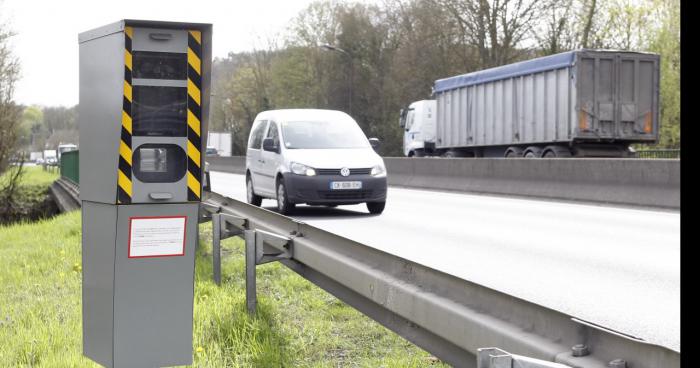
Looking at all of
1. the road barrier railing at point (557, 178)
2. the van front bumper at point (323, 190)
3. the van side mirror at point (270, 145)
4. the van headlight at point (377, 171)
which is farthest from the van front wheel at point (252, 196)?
the road barrier railing at point (557, 178)

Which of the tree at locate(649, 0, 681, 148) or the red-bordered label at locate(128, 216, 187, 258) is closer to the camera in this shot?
the red-bordered label at locate(128, 216, 187, 258)

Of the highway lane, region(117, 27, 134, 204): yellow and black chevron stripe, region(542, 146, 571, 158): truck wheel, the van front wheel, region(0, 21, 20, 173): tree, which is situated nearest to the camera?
region(117, 27, 134, 204): yellow and black chevron stripe

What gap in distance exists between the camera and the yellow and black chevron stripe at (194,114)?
167 inches

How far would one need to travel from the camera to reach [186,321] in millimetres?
4383

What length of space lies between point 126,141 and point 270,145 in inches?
466

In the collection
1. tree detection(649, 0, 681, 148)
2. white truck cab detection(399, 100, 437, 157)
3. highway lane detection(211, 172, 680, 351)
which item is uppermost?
tree detection(649, 0, 681, 148)

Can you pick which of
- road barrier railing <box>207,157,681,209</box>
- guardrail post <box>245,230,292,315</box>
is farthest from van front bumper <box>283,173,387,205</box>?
guardrail post <box>245,230,292,315</box>

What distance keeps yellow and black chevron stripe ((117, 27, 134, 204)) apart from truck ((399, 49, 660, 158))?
21378mm

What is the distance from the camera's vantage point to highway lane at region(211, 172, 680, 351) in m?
6.59

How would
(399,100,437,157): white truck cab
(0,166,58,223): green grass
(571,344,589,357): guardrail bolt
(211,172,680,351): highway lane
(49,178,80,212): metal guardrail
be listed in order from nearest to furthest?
1. (571,344,589,357): guardrail bolt
2. (211,172,680,351): highway lane
3. (49,178,80,212): metal guardrail
4. (0,166,58,223): green grass
5. (399,100,437,157): white truck cab

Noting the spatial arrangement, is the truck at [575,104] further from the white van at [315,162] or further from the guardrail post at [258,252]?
the guardrail post at [258,252]

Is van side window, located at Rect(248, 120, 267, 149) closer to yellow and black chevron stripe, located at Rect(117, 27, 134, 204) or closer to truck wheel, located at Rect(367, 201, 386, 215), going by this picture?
truck wheel, located at Rect(367, 201, 386, 215)

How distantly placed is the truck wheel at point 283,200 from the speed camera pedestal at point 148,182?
10934 mm

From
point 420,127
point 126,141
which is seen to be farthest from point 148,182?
point 420,127
